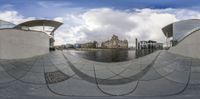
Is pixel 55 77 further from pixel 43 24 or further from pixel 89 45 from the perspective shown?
pixel 43 24

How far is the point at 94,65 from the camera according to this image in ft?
35.9

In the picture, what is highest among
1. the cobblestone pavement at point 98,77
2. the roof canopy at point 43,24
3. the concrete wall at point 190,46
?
the roof canopy at point 43,24

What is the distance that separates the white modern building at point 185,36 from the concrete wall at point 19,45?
5.89 metres

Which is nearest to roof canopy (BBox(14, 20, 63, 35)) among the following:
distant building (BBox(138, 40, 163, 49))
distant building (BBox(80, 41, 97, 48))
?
distant building (BBox(80, 41, 97, 48))

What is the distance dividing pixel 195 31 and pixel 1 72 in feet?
28.5

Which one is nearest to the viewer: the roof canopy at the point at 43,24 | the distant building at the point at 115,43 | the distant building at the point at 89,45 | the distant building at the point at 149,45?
the distant building at the point at 149,45

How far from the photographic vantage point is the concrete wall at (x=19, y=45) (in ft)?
35.8

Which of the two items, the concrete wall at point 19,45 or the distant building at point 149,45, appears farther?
the concrete wall at point 19,45

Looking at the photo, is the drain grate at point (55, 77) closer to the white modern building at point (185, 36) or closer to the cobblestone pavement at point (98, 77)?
the cobblestone pavement at point (98, 77)

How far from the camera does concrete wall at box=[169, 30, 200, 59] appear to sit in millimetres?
10219

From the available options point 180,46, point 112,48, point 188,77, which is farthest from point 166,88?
point 112,48

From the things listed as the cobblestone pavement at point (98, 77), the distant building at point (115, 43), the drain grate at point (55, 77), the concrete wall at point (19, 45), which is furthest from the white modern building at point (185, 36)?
the concrete wall at point (19, 45)

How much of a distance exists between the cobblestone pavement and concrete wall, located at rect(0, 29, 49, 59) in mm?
294

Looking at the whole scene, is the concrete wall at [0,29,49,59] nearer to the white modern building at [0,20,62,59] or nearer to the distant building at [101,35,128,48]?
the white modern building at [0,20,62,59]
